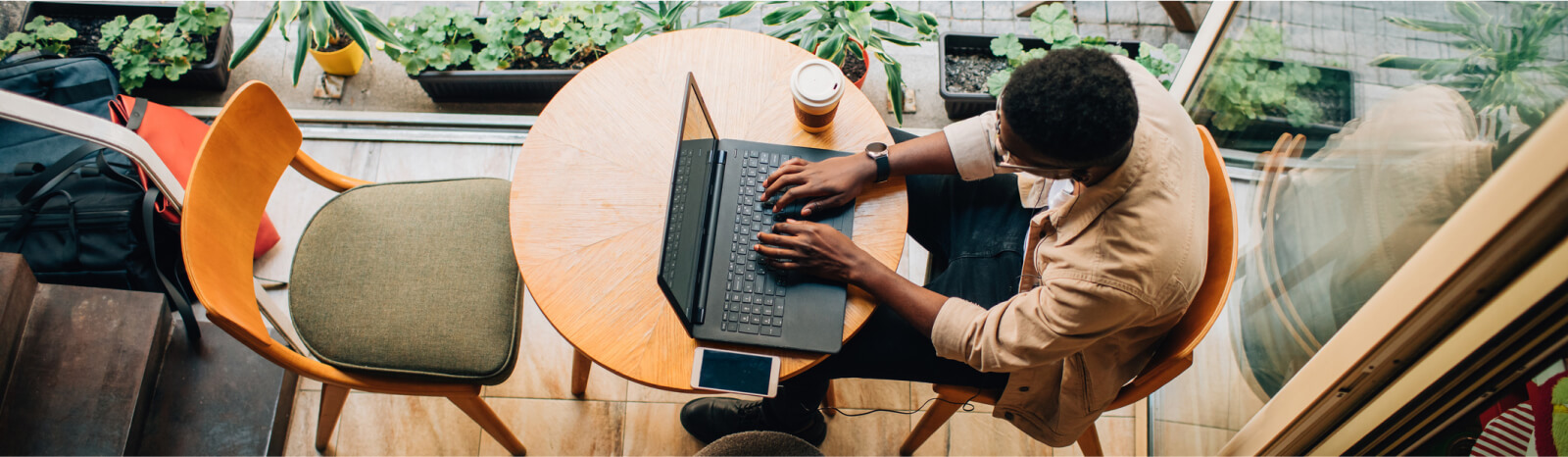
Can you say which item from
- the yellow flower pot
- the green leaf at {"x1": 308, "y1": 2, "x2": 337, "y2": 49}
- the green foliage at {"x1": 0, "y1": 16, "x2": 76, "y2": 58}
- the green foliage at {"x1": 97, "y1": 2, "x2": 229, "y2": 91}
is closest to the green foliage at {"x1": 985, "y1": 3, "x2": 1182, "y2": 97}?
the green leaf at {"x1": 308, "y1": 2, "x2": 337, "y2": 49}

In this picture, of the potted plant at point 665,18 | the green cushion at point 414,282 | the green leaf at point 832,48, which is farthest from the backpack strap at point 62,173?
the green leaf at point 832,48

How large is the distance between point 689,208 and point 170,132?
61.9 inches

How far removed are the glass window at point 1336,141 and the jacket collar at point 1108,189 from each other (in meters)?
0.40

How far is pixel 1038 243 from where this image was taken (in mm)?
1403

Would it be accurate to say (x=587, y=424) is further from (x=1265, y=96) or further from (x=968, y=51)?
(x=1265, y=96)

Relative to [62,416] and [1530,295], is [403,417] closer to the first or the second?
[62,416]

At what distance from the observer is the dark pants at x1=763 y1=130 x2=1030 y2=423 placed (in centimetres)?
155

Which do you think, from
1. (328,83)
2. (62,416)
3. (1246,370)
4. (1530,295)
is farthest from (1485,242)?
(328,83)

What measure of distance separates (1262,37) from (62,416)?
3.06 metres

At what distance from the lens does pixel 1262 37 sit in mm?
1870

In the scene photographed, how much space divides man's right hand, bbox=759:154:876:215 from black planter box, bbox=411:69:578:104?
45.7 inches

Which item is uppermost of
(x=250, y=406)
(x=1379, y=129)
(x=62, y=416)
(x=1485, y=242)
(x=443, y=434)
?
(x=1485, y=242)

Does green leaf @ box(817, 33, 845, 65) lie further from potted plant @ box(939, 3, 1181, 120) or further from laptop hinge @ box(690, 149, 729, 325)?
laptop hinge @ box(690, 149, 729, 325)

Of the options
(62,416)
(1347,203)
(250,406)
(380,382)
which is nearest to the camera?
(1347,203)
